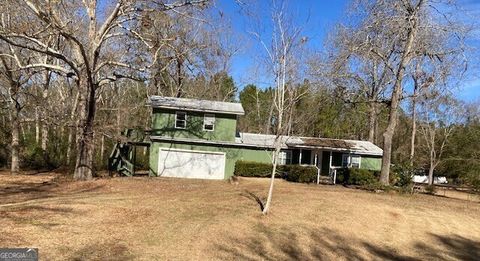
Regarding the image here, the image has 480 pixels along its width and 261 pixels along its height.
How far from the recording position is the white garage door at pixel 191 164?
91.9 ft

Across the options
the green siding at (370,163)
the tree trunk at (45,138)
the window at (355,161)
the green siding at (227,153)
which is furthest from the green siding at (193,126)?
the green siding at (370,163)

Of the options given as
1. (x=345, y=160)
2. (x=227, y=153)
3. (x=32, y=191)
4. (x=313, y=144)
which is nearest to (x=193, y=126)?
(x=227, y=153)

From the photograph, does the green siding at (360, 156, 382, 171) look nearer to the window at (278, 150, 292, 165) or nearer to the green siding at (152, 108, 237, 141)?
Answer: the window at (278, 150, 292, 165)

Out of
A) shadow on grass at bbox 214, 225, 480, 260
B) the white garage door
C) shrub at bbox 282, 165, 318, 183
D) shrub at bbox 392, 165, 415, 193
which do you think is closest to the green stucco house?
the white garage door

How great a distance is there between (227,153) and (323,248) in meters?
17.6

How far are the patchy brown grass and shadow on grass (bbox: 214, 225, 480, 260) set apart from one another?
0.10 ft

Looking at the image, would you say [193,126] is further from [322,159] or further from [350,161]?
[350,161]

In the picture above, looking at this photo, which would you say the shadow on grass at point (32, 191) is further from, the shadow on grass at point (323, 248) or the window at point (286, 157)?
the window at point (286, 157)

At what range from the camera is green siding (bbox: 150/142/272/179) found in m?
27.8

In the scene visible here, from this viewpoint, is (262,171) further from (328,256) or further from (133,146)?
(328,256)

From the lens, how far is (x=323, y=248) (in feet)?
37.4

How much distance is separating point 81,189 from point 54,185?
1982 millimetres

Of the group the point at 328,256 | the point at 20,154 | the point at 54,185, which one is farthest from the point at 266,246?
the point at 20,154

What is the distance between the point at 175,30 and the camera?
100 ft
